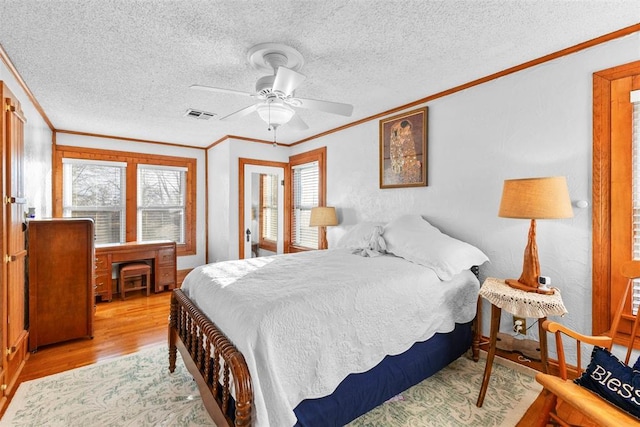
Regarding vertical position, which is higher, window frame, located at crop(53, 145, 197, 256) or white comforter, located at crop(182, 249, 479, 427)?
window frame, located at crop(53, 145, 197, 256)

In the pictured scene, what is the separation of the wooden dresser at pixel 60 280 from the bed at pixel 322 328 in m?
1.42

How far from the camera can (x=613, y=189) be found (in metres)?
2.03

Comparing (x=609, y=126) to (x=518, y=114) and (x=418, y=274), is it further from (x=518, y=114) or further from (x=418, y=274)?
(x=418, y=274)

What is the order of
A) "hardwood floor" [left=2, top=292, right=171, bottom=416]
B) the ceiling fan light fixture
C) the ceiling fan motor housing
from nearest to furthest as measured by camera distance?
the ceiling fan motor housing < the ceiling fan light fixture < "hardwood floor" [left=2, top=292, right=171, bottom=416]

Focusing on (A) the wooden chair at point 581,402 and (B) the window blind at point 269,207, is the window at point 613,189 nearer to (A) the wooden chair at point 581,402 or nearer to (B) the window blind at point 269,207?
(A) the wooden chair at point 581,402

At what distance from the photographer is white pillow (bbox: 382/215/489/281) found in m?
2.37

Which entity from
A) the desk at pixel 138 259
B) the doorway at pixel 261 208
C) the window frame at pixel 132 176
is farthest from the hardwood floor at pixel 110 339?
the doorway at pixel 261 208

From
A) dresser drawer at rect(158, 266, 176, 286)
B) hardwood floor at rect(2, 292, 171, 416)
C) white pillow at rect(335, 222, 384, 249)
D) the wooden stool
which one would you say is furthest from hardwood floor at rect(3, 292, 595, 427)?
white pillow at rect(335, 222, 384, 249)

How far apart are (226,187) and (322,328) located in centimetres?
375

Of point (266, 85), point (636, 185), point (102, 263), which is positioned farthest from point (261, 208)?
point (636, 185)

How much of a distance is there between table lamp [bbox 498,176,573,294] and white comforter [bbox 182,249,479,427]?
499mm

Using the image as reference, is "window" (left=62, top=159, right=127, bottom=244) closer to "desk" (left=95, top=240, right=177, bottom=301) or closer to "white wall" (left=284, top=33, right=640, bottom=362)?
"desk" (left=95, top=240, right=177, bottom=301)

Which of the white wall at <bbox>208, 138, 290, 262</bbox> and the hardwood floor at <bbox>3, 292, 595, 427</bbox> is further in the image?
the white wall at <bbox>208, 138, 290, 262</bbox>

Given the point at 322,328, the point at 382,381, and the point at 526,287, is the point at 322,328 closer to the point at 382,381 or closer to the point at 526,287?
the point at 382,381
